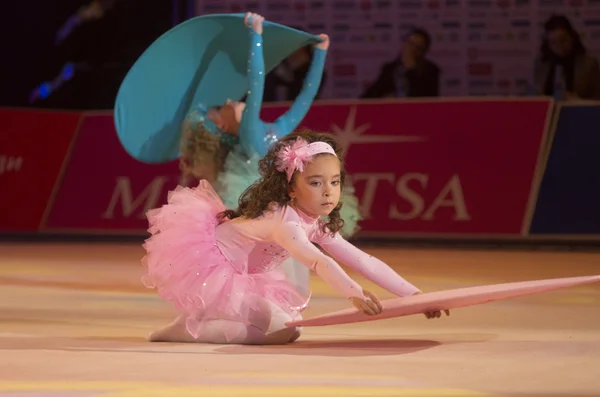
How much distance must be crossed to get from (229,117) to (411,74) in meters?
4.61

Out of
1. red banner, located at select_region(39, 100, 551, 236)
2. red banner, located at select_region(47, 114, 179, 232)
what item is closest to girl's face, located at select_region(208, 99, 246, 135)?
red banner, located at select_region(39, 100, 551, 236)

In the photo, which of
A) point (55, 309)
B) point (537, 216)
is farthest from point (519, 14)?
point (55, 309)

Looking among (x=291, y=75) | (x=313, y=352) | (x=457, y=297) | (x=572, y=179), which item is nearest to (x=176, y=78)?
(x=313, y=352)

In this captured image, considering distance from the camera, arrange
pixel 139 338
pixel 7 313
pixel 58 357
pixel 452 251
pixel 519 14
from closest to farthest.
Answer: pixel 58 357
pixel 139 338
pixel 7 313
pixel 452 251
pixel 519 14

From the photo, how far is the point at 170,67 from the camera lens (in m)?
6.07

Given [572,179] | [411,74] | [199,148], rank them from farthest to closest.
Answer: [411,74] → [572,179] → [199,148]

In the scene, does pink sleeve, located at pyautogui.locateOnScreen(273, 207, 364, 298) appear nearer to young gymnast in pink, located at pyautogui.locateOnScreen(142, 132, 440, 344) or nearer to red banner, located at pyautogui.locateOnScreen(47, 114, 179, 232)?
young gymnast in pink, located at pyautogui.locateOnScreen(142, 132, 440, 344)

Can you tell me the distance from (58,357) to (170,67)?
2.20m

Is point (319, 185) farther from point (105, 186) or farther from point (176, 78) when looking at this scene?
point (105, 186)

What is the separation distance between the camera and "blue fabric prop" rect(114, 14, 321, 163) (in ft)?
19.7

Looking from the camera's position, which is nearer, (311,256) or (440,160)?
(311,256)

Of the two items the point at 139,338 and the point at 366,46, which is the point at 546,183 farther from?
the point at 139,338

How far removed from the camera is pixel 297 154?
4.45m

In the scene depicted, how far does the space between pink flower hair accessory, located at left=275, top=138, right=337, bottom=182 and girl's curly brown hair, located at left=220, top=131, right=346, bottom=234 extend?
0.08ft
